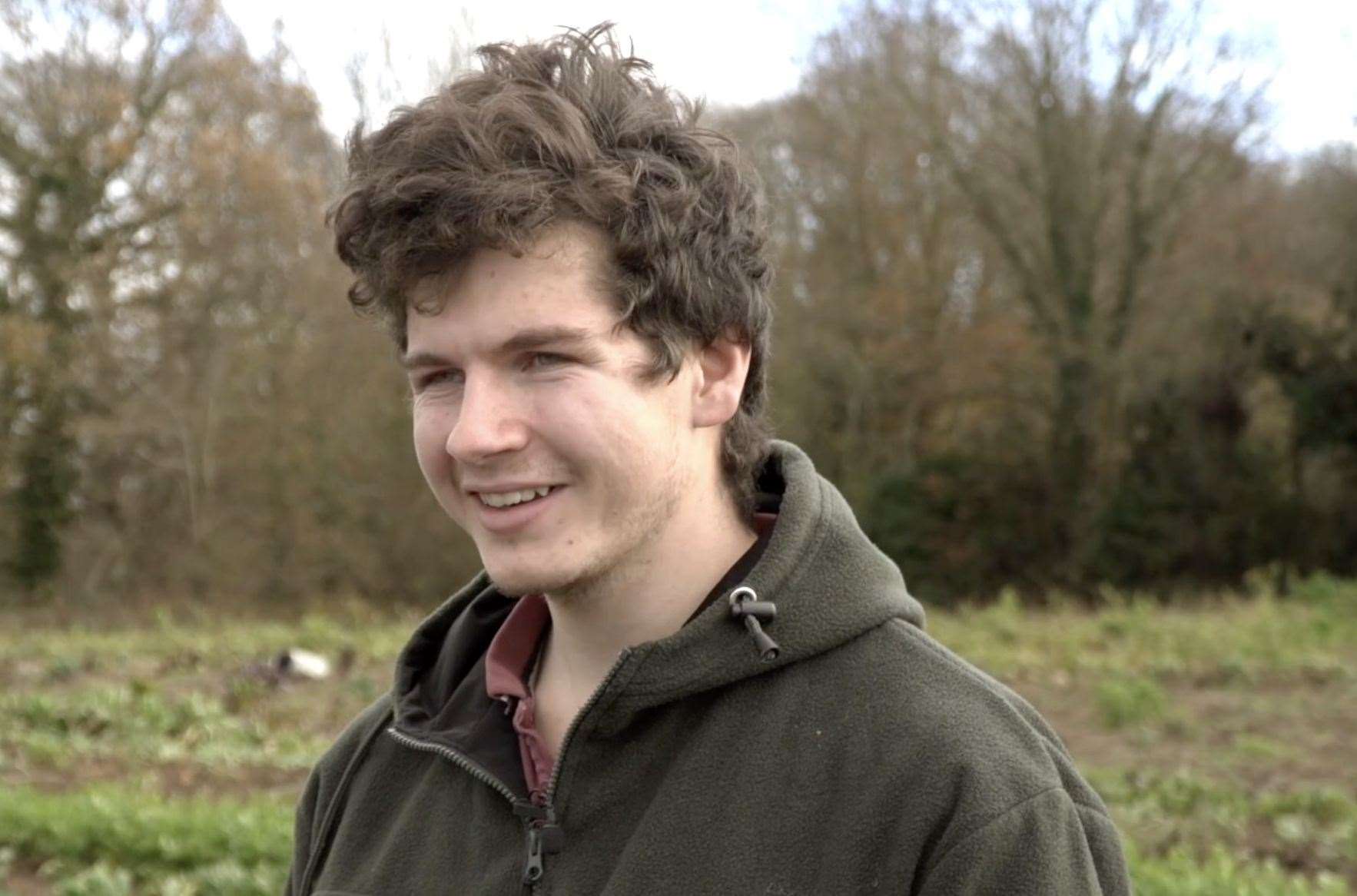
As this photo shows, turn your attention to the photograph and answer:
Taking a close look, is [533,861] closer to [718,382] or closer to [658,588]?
[658,588]

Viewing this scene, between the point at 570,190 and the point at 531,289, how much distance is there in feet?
0.46

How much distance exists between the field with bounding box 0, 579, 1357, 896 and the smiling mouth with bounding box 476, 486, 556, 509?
355cm

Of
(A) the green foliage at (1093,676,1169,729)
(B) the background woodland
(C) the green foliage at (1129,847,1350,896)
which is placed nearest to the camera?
(C) the green foliage at (1129,847,1350,896)

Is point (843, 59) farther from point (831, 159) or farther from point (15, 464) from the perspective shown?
point (15, 464)

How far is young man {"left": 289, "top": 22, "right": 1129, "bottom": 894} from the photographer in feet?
→ 5.81

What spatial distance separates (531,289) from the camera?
1934 millimetres

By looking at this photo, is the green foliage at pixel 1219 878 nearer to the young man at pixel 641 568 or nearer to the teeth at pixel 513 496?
the young man at pixel 641 568

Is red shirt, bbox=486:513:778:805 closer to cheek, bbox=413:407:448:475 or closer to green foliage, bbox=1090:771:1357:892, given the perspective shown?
cheek, bbox=413:407:448:475

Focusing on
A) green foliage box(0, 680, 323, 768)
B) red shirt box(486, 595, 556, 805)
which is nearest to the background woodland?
green foliage box(0, 680, 323, 768)

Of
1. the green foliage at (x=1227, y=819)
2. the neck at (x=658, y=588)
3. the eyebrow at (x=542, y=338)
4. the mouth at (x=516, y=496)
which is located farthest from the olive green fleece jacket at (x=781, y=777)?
the green foliage at (x=1227, y=819)

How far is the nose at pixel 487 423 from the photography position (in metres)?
1.93

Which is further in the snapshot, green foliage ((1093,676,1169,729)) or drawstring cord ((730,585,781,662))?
green foliage ((1093,676,1169,729))

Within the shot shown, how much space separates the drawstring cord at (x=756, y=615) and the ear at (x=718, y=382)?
11.0 inches

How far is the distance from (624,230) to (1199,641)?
1056 cm
